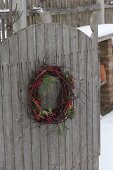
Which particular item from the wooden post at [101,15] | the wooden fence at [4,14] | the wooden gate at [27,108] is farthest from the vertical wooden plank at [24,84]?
the wooden post at [101,15]

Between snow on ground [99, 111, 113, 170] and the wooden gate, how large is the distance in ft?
3.13

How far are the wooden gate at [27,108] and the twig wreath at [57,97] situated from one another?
0.27 feet

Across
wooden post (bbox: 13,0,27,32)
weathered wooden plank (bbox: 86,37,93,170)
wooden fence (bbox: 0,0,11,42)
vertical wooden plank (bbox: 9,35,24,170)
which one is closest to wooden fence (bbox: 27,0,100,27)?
wooden post (bbox: 13,0,27,32)

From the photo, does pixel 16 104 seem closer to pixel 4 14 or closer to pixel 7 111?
pixel 7 111

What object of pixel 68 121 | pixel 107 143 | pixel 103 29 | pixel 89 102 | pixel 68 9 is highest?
pixel 68 9

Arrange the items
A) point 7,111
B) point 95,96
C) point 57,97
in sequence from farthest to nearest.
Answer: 1. point 95,96
2. point 57,97
3. point 7,111

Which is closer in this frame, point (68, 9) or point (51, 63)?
point (51, 63)

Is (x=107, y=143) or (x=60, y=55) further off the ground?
(x=60, y=55)

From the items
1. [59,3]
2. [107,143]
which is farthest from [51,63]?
[59,3]

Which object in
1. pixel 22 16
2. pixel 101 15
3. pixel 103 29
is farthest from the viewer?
pixel 101 15

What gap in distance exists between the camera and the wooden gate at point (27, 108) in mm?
3984

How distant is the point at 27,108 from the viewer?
4191mm

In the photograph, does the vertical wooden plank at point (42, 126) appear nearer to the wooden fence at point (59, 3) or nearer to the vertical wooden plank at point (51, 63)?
the vertical wooden plank at point (51, 63)

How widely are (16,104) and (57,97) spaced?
502 millimetres
